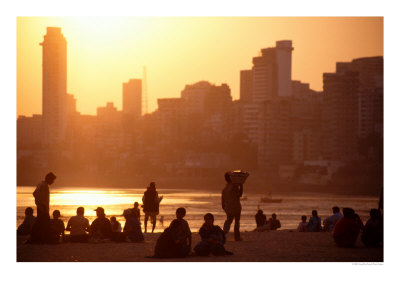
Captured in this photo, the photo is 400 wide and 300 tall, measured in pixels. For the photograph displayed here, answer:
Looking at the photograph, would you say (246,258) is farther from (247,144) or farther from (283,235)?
(247,144)

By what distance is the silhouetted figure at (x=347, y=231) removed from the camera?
15156mm

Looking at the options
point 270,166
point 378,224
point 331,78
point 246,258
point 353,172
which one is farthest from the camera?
point 331,78

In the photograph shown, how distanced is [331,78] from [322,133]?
1086 centimetres

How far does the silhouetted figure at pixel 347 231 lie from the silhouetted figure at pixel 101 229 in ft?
14.5

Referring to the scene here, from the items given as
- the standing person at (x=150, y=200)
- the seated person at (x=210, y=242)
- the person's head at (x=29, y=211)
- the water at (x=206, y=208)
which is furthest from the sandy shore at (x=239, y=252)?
the water at (x=206, y=208)

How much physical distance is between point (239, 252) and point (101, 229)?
126 inches

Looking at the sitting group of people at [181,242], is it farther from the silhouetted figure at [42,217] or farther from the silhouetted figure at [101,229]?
the silhouetted figure at [101,229]

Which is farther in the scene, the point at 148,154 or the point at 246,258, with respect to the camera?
the point at 148,154

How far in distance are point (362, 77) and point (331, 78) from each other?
6.17 m

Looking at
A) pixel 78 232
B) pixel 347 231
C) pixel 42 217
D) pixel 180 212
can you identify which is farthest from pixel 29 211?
pixel 347 231

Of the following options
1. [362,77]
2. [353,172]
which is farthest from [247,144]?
[353,172]

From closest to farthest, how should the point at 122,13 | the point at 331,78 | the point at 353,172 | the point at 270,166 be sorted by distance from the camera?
the point at 122,13 → the point at 353,172 → the point at 270,166 → the point at 331,78

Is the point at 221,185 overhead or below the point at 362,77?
below

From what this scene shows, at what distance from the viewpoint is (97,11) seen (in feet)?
52.5
